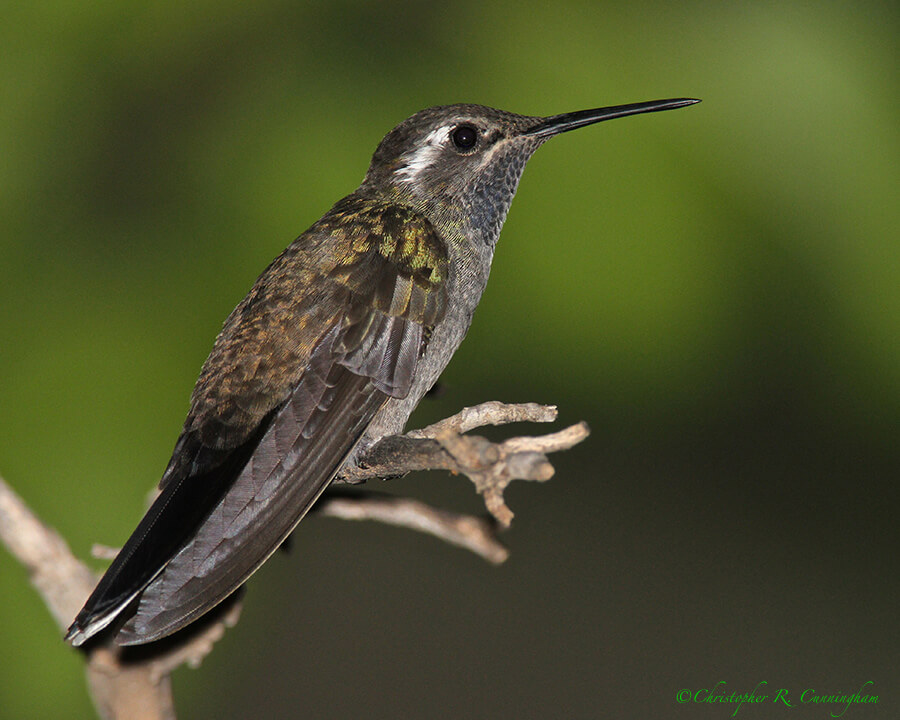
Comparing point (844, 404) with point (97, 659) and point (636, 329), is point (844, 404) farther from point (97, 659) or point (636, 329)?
point (97, 659)

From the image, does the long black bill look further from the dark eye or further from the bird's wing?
the bird's wing

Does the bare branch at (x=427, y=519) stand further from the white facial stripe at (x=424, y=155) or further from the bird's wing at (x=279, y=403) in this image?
the white facial stripe at (x=424, y=155)

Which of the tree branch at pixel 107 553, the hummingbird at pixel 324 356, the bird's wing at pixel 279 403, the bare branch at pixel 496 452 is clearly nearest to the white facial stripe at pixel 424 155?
the hummingbird at pixel 324 356

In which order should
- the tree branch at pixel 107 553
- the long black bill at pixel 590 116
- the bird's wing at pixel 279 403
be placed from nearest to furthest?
the bird's wing at pixel 279 403
the tree branch at pixel 107 553
the long black bill at pixel 590 116

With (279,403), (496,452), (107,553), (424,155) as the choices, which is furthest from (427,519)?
(424,155)

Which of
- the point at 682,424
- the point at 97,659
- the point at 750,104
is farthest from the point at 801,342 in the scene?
the point at 97,659

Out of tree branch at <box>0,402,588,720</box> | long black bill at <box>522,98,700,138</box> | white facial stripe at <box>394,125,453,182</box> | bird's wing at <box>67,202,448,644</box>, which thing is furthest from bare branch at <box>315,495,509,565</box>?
long black bill at <box>522,98,700,138</box>
